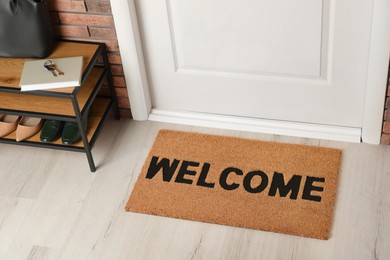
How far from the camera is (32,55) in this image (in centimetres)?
266

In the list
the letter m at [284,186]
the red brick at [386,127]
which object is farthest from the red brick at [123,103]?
the red brick at [386,127]

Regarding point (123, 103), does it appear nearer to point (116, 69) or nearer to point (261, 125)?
point (116, 69)

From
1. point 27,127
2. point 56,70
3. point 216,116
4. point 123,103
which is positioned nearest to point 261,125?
point 216,116

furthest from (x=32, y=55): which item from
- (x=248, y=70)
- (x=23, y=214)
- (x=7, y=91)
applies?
(x=248, y=70)

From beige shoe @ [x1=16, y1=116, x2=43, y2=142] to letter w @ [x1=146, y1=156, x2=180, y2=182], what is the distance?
1.77 feet

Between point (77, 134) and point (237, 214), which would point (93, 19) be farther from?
point (237, 214)

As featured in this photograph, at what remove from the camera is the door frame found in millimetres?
2363

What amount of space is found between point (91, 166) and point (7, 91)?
47 cm

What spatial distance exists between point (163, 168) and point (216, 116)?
1.21ft

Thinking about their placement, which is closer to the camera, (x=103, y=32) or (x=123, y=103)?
(x=103, y=32)

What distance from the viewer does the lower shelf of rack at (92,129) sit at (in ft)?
9.00

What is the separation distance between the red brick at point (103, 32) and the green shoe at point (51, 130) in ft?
1.40

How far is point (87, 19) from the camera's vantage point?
2.69m

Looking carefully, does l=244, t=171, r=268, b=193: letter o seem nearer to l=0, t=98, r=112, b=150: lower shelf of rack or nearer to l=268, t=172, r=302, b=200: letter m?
l=268, t=172, r=302, b=200: letter m
